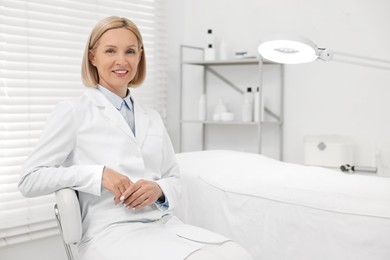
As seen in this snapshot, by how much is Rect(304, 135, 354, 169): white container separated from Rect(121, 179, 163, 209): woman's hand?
1.23 meters

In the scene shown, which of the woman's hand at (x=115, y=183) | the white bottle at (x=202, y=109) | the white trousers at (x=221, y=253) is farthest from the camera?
the white bottle at (x=202, y=109)

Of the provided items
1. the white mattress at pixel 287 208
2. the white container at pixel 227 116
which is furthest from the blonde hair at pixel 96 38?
the white container at pixel 227 116

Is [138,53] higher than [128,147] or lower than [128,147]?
higher

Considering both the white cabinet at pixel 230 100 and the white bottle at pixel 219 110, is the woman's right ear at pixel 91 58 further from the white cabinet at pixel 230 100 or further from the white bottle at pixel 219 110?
the white bottle at pixel 219 110

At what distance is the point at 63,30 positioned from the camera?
2424 mm

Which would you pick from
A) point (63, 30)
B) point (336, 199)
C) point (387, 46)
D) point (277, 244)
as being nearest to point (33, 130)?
point (63, 30)

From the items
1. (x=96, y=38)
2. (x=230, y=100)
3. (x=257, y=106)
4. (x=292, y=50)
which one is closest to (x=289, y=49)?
(x=292, y=50)

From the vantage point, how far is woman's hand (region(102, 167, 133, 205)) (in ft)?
4.13

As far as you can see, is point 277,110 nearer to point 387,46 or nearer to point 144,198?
point 387,46

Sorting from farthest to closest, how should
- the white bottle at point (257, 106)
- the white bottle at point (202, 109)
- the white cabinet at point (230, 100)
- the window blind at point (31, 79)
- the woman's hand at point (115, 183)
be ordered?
the white bottle at point (202, 109)
the white cabinet at point (230, 100)
the white bottle at point (257, 106)
the window blind at point (31, 79)
the woman's hand at point (115, 183)

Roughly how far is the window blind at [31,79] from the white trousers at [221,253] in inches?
54.5

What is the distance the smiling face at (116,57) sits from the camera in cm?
141

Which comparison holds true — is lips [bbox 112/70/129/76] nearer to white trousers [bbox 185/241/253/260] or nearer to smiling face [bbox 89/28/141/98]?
smiling face [bbox 89/28/141/98]

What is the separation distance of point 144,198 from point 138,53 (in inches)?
19.1
